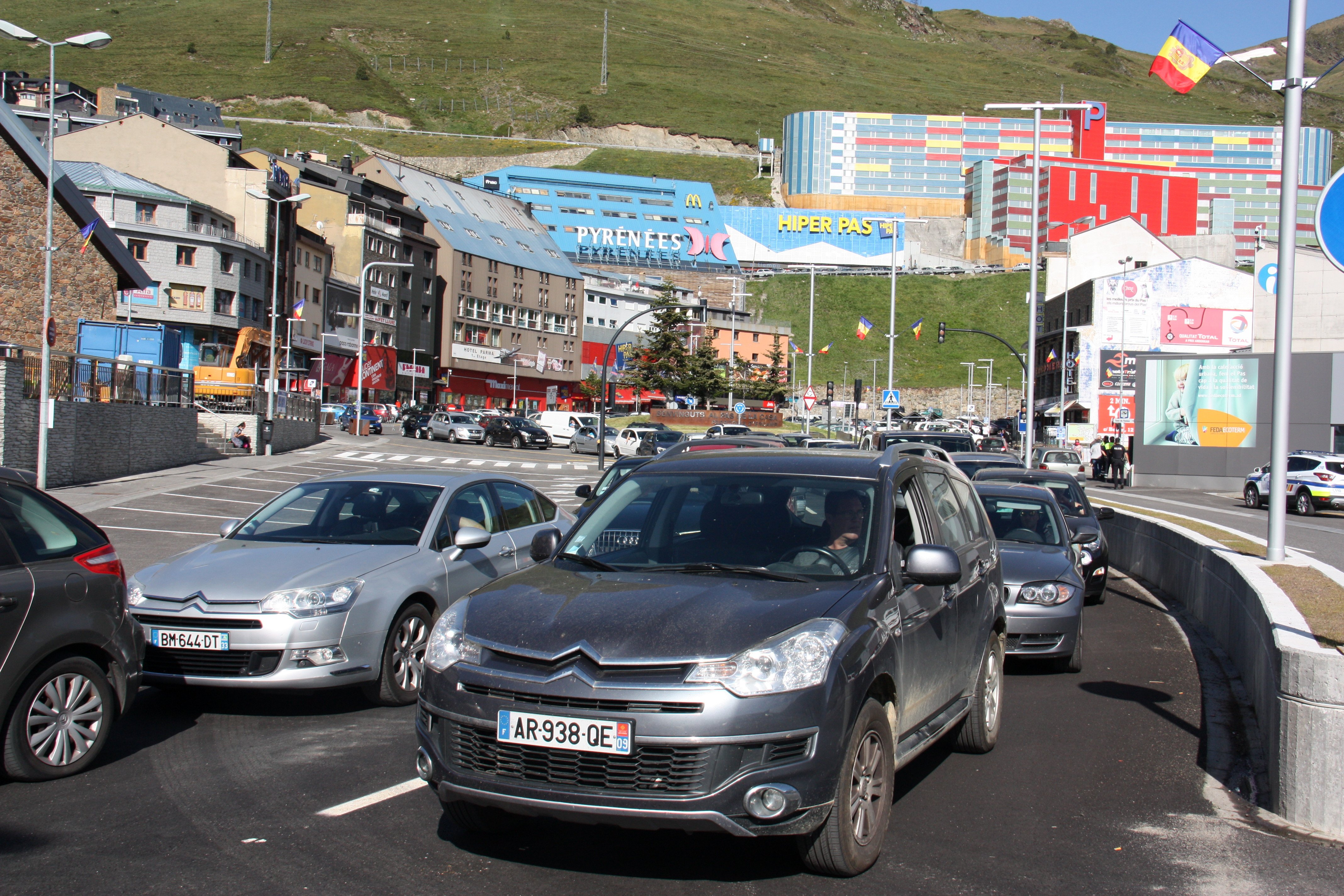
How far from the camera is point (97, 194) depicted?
6078 cm

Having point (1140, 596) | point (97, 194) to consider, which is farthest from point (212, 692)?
point (97, 194)

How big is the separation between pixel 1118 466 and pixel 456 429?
30.9 meters

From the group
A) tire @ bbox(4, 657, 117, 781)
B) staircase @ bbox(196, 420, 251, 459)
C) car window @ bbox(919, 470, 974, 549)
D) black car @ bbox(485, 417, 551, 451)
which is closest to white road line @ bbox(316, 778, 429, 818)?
tire @ bbox(4, 657, 117, 781)

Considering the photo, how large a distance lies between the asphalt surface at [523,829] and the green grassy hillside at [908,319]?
350 ft

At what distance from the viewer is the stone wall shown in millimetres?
36406

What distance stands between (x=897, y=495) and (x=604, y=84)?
646 feet

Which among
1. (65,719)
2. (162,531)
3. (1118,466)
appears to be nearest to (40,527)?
(65,719)

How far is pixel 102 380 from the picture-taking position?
26.7 metres

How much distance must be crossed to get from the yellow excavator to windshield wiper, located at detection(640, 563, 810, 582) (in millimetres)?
39922

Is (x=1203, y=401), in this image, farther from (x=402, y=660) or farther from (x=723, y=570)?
(x=723, y=570)

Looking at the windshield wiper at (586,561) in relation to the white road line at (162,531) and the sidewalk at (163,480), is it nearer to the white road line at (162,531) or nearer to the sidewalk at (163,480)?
the white road line at (162,531)

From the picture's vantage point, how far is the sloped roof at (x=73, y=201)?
36.0 metres

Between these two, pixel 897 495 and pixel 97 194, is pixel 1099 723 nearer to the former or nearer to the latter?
pixel 897 495

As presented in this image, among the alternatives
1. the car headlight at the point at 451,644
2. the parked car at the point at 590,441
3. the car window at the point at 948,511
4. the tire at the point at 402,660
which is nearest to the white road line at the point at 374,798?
the car headlight at the point at 451,644
